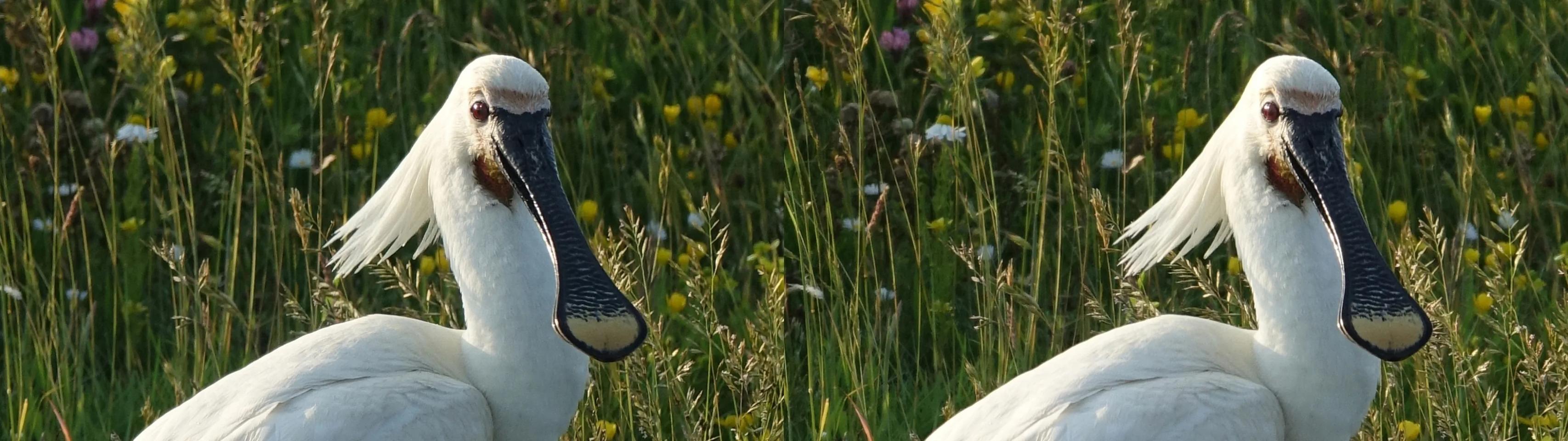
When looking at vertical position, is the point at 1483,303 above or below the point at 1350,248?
below

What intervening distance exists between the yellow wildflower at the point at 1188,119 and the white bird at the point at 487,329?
1.88 metres

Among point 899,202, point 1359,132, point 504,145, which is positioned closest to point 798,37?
point 899,202

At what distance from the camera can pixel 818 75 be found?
4527 mm

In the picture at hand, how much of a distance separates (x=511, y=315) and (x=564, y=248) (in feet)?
0.52

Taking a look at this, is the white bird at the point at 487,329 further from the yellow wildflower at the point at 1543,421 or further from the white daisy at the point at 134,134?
the yellow wildflower at the point at 1543,421

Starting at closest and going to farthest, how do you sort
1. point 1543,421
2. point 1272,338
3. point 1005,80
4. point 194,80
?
point 1272,338 → point 1543,421 → point 1005,80 → point 194,80

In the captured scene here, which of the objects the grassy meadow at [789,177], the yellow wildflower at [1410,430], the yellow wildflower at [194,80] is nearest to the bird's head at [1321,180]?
the grassy meadow at [789,177]

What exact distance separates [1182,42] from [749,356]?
2006mm

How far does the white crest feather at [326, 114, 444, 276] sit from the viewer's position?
3.26m

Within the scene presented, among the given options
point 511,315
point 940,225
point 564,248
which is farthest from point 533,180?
point 940,225

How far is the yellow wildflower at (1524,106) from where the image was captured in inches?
188

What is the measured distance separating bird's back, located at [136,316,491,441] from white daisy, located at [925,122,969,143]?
1497 millimetres

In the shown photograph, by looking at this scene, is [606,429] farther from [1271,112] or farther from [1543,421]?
[1543,421]

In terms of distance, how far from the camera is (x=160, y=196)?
489cm
